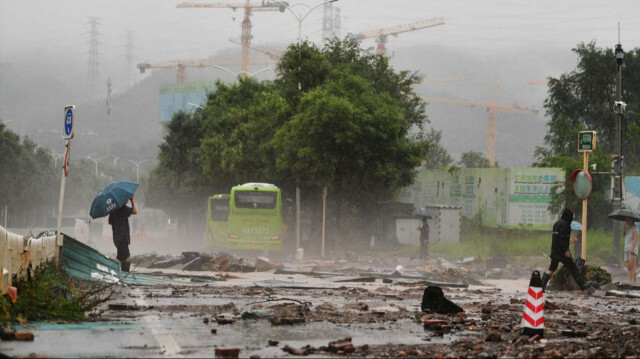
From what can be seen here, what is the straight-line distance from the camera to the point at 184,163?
7700cm

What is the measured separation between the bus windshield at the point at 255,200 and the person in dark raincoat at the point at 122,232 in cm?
2482

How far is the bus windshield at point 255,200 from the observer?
153 ft

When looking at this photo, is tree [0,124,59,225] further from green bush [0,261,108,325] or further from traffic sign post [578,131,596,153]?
green bush [0,261,108,325]

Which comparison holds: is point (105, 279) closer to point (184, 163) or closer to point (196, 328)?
point (196, 328)

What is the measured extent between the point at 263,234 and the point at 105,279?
92.4 feet

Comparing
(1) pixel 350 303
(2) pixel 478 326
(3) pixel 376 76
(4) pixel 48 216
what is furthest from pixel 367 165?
(4) pixel 48 216

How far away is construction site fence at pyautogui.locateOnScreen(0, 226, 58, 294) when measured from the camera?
34.7 feet

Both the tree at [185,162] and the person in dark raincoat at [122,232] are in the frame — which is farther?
the tree at [185,162]

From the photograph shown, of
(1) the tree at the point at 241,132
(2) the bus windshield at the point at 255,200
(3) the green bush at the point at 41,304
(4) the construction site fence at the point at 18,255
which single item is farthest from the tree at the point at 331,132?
(3) the green bush at the point at 41,304

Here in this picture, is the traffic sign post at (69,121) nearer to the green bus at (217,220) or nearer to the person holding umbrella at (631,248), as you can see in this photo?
the person holding umbrella at (631,248)

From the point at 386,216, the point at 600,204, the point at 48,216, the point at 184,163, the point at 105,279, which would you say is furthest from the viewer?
the point at 48,216

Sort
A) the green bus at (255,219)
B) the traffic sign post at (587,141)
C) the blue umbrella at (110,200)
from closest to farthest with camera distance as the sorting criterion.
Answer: the blue umbrella at (110,200) → the traffic sign post at (587,141) → the green bus at (255,219)

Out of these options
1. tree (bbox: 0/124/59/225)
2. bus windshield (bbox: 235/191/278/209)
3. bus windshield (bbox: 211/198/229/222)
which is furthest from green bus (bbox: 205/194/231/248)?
tree (bbox: 0/124/59/225)

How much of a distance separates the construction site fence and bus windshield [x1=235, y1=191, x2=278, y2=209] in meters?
31.5
